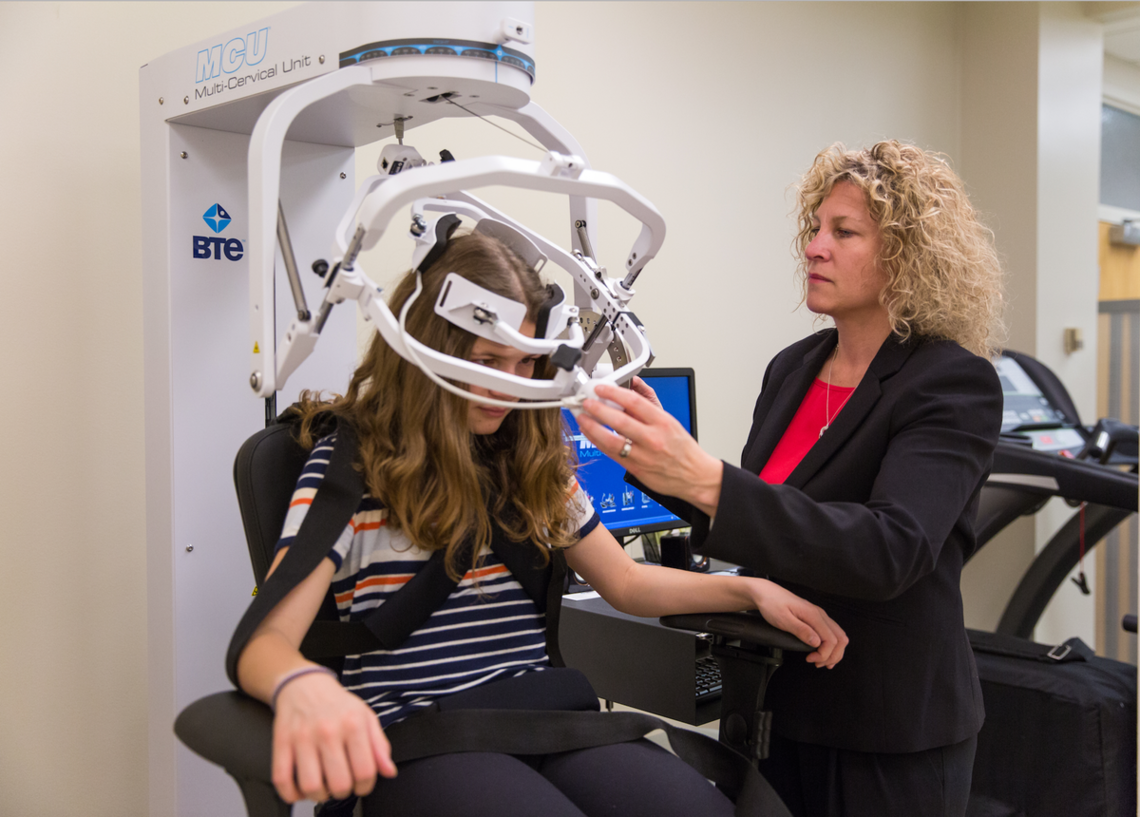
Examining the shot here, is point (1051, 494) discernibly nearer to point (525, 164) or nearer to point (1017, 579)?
point (1017, 579)

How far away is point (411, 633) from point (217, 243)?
2.60 ft

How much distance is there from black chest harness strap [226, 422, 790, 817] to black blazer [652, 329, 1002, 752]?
24cm

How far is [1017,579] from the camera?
3.94m

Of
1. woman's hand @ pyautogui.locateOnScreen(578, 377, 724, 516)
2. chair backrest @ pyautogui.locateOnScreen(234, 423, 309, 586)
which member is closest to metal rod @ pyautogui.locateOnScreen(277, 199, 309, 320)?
chair backrest @ pyautogui.locateOnScreen(234, 423, 309, 586)

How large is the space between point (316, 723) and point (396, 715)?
284mm

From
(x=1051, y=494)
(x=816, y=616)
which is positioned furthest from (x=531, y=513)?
(x=1051, y=494)

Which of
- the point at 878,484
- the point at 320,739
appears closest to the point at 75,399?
the point at 320,739

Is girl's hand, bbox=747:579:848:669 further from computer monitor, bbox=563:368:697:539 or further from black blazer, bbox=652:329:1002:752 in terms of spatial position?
computer monitor, bbox=563:368:697:539

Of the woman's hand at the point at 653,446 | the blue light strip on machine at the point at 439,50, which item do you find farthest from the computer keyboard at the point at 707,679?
the blue light strip on machine at the point at 439,50

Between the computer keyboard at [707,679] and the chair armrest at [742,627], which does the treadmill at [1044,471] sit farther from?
the chair armrest at [742,627]

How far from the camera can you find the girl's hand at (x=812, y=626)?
1372 mm

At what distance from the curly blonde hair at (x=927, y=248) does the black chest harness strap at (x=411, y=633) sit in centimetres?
73

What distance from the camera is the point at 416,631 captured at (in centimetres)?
122

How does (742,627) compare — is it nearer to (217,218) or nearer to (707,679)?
(707,679)
